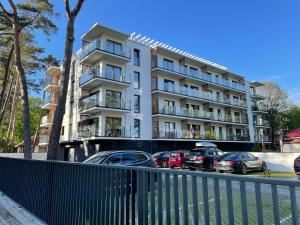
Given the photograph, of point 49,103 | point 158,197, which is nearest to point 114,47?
point 49,103

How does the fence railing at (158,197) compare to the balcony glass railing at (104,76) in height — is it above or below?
below

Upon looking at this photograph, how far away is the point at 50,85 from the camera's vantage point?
1326 inches

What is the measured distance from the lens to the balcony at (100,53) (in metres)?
26.0

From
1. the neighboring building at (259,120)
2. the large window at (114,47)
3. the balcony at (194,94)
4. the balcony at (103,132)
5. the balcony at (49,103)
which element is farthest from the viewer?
the neighboring building at (259,120)

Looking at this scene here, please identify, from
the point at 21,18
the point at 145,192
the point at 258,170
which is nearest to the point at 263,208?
the point at 145,192

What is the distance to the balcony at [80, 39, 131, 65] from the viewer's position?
2600 cm

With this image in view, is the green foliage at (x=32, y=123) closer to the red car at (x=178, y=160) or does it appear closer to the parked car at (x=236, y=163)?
the red car at (x=178, y=160)

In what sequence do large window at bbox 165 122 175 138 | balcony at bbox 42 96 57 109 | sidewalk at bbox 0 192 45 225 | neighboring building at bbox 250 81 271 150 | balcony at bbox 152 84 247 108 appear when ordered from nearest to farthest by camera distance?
sidewalk at bbox 0 192 45 225 → large window at bbox 165 122 175 138 → balcony at bbox 152 84 247 108 → balcony at bbox 42 96 57 109 → neighboring building at bbox 250 81 271 150

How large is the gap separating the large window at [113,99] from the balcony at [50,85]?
11.1 meters

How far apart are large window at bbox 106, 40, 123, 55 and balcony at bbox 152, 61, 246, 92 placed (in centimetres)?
500

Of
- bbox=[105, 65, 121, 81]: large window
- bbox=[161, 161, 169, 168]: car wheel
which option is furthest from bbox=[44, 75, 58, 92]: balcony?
bbox=[161, 161, 169, 168]: car wheel

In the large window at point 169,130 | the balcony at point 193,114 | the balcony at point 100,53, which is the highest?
the balcony at point 100,53

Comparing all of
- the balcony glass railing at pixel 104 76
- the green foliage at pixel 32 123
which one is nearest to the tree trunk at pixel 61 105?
the balcony glass railing at pixel 104 76

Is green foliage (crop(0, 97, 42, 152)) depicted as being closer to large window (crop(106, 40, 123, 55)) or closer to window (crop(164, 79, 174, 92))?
large window (crop(106, 40, 123, 55))
